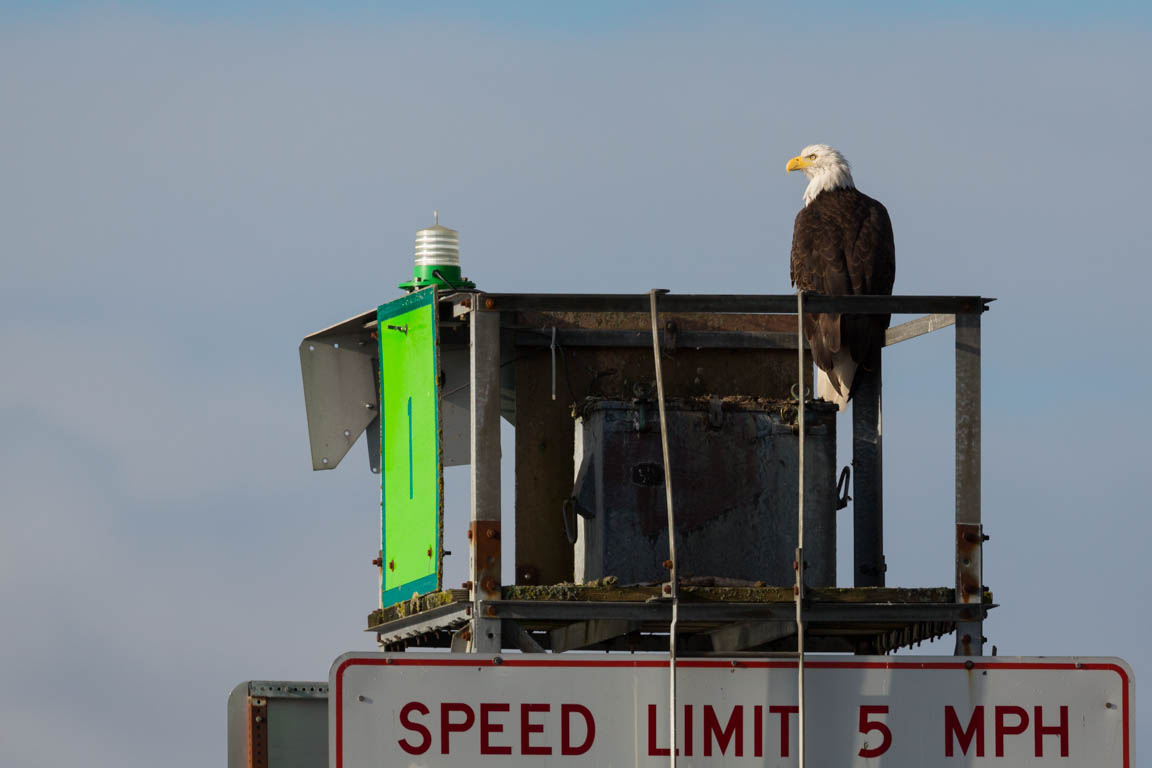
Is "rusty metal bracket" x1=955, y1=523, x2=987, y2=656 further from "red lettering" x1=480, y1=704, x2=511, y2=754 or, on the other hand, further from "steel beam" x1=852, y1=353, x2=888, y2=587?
"red lettering" x1=480, y1=704, x2=511, y2=754

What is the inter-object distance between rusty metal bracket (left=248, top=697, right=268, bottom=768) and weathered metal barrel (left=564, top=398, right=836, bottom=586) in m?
1.34

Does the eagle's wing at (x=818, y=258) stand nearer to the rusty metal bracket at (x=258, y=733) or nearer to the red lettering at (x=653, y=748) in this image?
the rusty metal bracket at (x=258, y=733)

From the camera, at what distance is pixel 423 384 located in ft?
23.8

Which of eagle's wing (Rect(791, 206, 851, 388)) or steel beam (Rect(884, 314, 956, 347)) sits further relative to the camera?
eagle's wing (Rect(791, 206, 851, 388))

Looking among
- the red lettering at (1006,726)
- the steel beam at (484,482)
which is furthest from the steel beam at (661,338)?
the red lettering at (1006,726)

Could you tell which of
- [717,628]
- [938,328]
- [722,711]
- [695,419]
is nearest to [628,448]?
[695,419]

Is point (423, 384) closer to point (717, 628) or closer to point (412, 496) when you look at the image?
point (412, 496)

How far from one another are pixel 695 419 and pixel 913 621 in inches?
54.5

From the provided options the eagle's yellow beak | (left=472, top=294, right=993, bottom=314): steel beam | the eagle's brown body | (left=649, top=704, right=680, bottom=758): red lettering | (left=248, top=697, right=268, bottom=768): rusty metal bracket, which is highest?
the eagle's yellow beak

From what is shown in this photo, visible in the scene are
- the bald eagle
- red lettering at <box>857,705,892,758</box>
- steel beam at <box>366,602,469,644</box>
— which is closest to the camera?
red lettering at <box>857,705,892,758</box>

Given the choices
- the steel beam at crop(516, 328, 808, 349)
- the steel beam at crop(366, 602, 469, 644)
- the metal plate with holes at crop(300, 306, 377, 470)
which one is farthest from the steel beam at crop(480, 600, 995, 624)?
the metal plate with holes at crop(300, 306, 377, 470)

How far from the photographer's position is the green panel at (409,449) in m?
7.13

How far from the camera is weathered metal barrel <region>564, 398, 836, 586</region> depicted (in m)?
7.53

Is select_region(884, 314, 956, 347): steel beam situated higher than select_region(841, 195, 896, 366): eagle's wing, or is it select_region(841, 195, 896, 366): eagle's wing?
select_region(841, 195, 896, 366): eagle's wing
